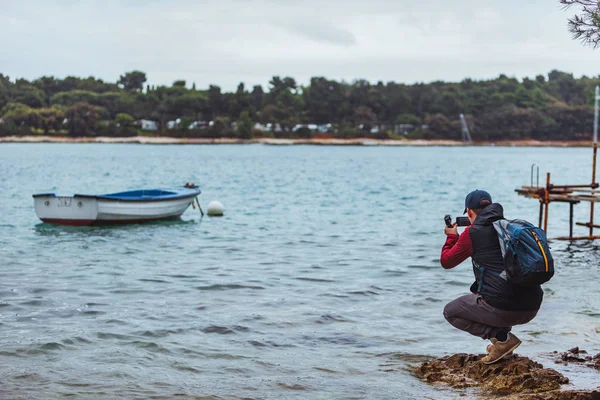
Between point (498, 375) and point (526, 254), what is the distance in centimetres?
183

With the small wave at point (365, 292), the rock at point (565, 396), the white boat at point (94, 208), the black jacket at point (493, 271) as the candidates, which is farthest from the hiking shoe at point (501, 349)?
the white boat at point (94, 208)

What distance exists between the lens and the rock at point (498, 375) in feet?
26.8

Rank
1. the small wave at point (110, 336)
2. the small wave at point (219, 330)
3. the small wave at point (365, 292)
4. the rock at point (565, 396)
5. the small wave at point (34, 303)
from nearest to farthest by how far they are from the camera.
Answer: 1. the rock at point (565, 396)
2. the small wave at point (110, 336)
3. the small wave at point (219, 330)
4. the small wave at point (34, 303)
5. the small wave at point (365, 292)

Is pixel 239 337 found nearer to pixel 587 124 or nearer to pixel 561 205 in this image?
pixel 561 205

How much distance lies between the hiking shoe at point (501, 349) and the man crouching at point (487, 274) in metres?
0.27

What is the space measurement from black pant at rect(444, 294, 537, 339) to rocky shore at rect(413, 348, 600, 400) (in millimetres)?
507

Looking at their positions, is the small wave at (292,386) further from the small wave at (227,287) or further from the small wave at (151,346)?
the small wave at (227,287)

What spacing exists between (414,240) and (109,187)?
3429 centimetres

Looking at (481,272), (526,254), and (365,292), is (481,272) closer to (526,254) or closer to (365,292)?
(526,254)

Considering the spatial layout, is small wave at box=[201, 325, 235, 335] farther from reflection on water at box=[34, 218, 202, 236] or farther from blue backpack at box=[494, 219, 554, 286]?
reflection on water at box=[34, 218, 202, 236]

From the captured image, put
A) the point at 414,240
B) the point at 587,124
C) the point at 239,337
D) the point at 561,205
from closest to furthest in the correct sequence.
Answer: the point at 239,337, the point at 414,240, the point at 561,205, the point at 587,124

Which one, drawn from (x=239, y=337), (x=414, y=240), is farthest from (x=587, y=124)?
(x=239, y=337)

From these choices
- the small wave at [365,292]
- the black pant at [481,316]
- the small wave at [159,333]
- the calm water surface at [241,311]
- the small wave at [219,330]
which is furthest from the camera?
the small wave at [365,292]

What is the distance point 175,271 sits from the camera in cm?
1767
